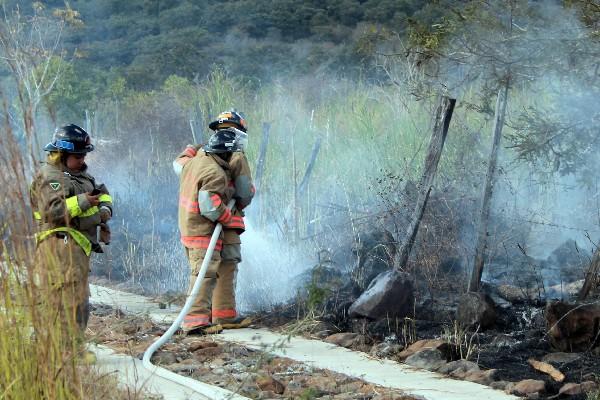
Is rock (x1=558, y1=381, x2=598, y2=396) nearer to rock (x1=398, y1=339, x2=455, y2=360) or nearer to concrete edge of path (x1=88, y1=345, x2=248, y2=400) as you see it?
rock (x1=398, y1=339, x2=455, y2=360)

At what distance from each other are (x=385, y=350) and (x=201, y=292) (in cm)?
211

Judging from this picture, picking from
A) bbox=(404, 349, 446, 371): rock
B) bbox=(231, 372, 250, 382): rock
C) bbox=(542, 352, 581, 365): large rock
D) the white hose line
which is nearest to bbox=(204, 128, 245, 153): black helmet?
the white hose line

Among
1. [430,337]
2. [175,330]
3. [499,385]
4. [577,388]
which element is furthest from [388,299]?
[577,388]

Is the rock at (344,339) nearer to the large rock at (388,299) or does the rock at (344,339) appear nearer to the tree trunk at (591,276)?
the large rock at (388,299)

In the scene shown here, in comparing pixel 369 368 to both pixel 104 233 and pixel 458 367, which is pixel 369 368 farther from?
pixel 104 233

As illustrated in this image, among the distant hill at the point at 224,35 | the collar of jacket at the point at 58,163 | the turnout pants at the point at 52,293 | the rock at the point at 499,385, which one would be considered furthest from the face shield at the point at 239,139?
the distant hill at the point at 224,35

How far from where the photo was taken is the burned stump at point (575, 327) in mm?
8188

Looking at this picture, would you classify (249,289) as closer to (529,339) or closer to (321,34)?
(529,339)

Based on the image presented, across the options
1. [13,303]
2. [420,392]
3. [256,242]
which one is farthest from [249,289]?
[13,303]

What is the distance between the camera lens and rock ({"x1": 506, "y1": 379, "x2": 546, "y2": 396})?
672cm

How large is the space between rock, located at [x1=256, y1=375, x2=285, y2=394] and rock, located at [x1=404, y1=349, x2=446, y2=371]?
1355mm

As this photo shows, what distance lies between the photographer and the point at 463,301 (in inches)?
368

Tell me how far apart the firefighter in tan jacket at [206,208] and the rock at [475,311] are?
7.48 feet

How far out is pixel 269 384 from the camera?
22.9 ft
